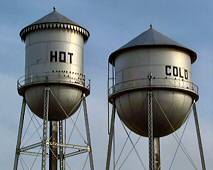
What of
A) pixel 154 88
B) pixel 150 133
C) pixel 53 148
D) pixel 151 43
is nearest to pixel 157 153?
pixel 150 133

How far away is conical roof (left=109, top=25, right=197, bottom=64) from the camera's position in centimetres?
3991

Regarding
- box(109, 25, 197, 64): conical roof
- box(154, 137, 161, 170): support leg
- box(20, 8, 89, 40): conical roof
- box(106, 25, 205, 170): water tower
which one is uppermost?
box(20, 8, 89, 40): conical roof

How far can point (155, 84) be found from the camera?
3916 cm

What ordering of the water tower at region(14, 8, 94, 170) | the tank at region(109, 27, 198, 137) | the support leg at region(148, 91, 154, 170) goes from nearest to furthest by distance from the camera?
the support leg at region(148, 91, 154, 170), the tank at region(109, 27, 198, 137), the water tower at region(14, 8, 94, 170)

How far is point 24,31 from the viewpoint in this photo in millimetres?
45469

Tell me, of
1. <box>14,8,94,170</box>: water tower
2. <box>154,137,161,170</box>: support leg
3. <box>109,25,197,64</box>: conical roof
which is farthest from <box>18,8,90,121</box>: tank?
<box>154,137,161,170</box>: support leg

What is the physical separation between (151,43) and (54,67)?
7.16m

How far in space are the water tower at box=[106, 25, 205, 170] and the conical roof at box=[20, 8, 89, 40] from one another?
553 centimetres

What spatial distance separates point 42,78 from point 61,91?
1390 millimetres

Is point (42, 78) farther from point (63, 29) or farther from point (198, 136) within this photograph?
point (198, 136)

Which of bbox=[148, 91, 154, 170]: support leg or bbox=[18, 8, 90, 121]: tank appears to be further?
bbox=[18, 8, 90, 121]: tank

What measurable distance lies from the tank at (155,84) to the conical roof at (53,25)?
5615 mm

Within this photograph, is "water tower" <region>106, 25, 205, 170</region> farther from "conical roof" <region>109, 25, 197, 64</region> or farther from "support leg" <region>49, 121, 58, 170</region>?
"support leg" <region>49, 121, 58, 170</region>

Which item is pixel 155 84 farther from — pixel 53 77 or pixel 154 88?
pixel 53 77
